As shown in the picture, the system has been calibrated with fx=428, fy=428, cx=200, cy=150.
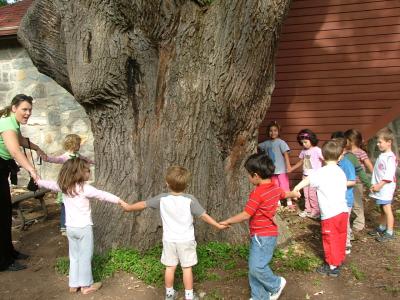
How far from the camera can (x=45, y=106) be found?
29.0 feet

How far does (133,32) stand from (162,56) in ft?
1.27

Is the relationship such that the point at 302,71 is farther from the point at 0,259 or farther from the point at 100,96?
the point at 0,259

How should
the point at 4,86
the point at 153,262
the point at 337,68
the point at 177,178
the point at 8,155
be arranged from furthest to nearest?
1. the point at 4,86
2. the point at 337,68
3. the point at 8,155
4. the point at 153,262
5. the point at 177,178

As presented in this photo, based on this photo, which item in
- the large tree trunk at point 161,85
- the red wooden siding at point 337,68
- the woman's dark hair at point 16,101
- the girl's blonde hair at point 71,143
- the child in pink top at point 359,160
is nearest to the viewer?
the large tree trunk at point 161,85

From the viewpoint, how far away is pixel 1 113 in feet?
15.3

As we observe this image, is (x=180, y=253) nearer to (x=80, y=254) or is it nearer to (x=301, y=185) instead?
(x=80, y=254)

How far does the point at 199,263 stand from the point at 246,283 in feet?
1.80

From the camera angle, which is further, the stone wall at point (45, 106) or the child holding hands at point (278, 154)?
the stone wall at point (45, 106)

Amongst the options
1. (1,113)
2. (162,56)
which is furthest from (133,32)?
(1,113)

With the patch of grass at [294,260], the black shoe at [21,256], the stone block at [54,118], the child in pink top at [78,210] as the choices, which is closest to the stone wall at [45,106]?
the stone block at [54,118]

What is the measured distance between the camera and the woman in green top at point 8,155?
4387 millimetres

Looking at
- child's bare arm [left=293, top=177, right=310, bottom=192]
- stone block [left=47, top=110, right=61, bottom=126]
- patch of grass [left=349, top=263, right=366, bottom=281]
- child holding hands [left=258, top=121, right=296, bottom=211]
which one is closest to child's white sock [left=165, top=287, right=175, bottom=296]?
child's bare arm [left=293, top=177, right=310, bottom=192]

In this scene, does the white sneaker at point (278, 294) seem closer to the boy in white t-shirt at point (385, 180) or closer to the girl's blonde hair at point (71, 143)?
the boy in white t-shirt at point (385, 180)

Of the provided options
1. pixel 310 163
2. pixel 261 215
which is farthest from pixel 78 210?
pixel 310 163
